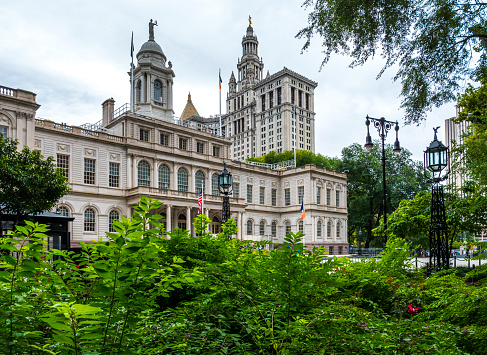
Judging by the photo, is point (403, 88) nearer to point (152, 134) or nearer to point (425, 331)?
point (425, 331)

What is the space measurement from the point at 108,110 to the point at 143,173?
10318 mm

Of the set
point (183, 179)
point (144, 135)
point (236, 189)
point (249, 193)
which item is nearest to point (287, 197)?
point (249, 193)

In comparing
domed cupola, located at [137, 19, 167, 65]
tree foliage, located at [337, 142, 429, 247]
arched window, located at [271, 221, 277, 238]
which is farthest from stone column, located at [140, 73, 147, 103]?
tree foliage, located at [337, 142, 429, 247]

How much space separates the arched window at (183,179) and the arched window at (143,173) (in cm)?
418

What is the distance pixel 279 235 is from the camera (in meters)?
59.1

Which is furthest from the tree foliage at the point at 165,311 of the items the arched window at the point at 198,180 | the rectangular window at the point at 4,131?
the arched window at the point at 198,180

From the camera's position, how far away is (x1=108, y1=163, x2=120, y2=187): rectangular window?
41156 mm

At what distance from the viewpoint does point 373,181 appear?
5872 cm

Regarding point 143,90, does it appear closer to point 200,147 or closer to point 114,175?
point 200,147

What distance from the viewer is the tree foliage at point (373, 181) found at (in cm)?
5494

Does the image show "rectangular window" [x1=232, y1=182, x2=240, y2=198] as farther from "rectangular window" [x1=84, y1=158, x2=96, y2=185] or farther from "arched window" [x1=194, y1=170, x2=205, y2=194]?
"rectangular window" [x1=84, y1=158, x2=96, y2=185]

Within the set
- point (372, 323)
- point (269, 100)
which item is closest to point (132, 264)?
point (372, 323)

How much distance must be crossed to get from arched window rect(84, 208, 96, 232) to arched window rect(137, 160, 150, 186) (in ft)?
20.0

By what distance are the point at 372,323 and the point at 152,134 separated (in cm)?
4300
